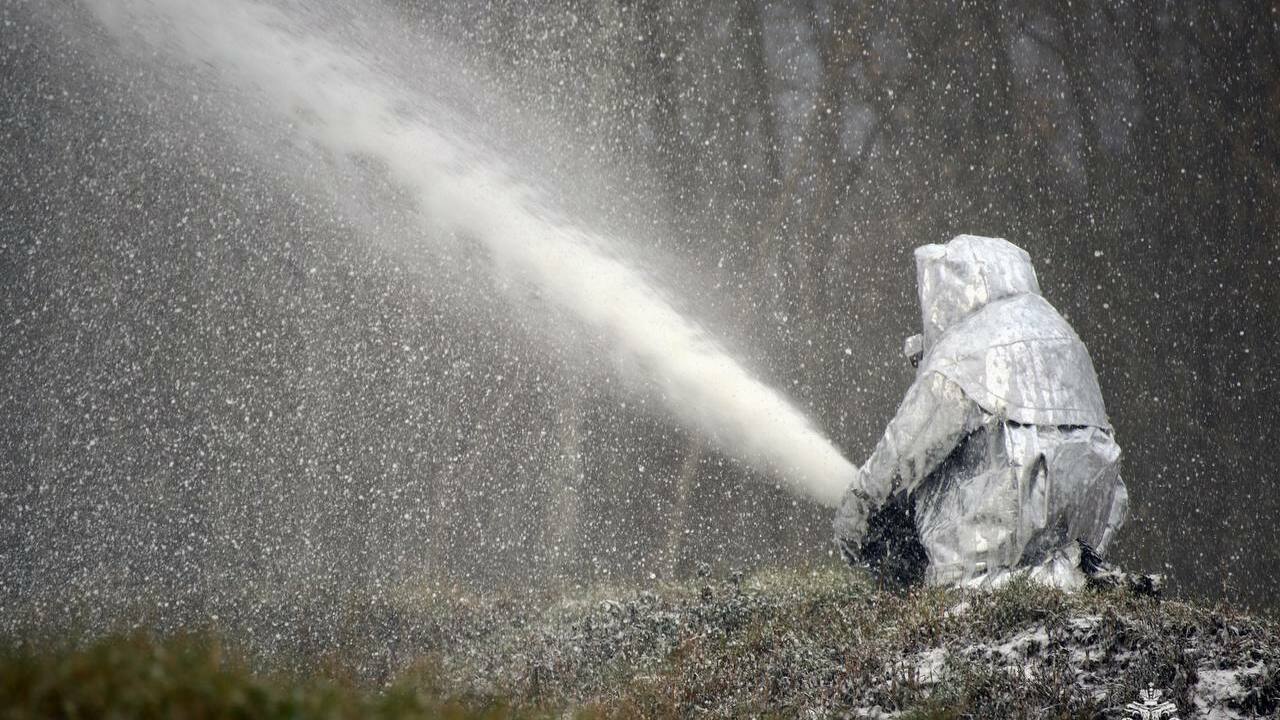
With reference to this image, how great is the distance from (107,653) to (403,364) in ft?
65.3

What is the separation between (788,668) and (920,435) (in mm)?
1741

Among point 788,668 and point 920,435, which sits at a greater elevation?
point 920,435

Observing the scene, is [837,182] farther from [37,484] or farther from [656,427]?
[37,484]

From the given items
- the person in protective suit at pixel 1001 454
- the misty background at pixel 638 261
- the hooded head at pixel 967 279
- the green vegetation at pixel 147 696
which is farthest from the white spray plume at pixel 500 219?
the green vegetation at pixel 147 696

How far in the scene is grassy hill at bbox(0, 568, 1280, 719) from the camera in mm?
1779

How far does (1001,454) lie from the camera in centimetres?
580

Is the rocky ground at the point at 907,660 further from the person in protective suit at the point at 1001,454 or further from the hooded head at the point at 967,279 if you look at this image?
the hooded head at the point at 967,279

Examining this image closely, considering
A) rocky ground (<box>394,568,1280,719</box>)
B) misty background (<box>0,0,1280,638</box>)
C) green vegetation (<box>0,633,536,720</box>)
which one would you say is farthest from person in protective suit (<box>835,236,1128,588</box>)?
misty background (<box>0,0,1280,638</box>)

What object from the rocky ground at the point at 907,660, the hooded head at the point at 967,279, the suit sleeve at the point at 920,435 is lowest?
the rocky ground at the point at 907,660

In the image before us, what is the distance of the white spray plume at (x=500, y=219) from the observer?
691 inches

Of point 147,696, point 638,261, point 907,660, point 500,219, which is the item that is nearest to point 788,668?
point 907,660

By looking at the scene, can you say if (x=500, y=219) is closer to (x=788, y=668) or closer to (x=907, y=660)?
(x=788, y=668)

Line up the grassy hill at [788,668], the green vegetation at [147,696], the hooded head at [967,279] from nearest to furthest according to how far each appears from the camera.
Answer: the green vegetation at [147,696] < the grassy hill at [788,668] < the hooded head at [967,279]

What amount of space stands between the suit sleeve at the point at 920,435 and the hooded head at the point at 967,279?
59 centimetres
